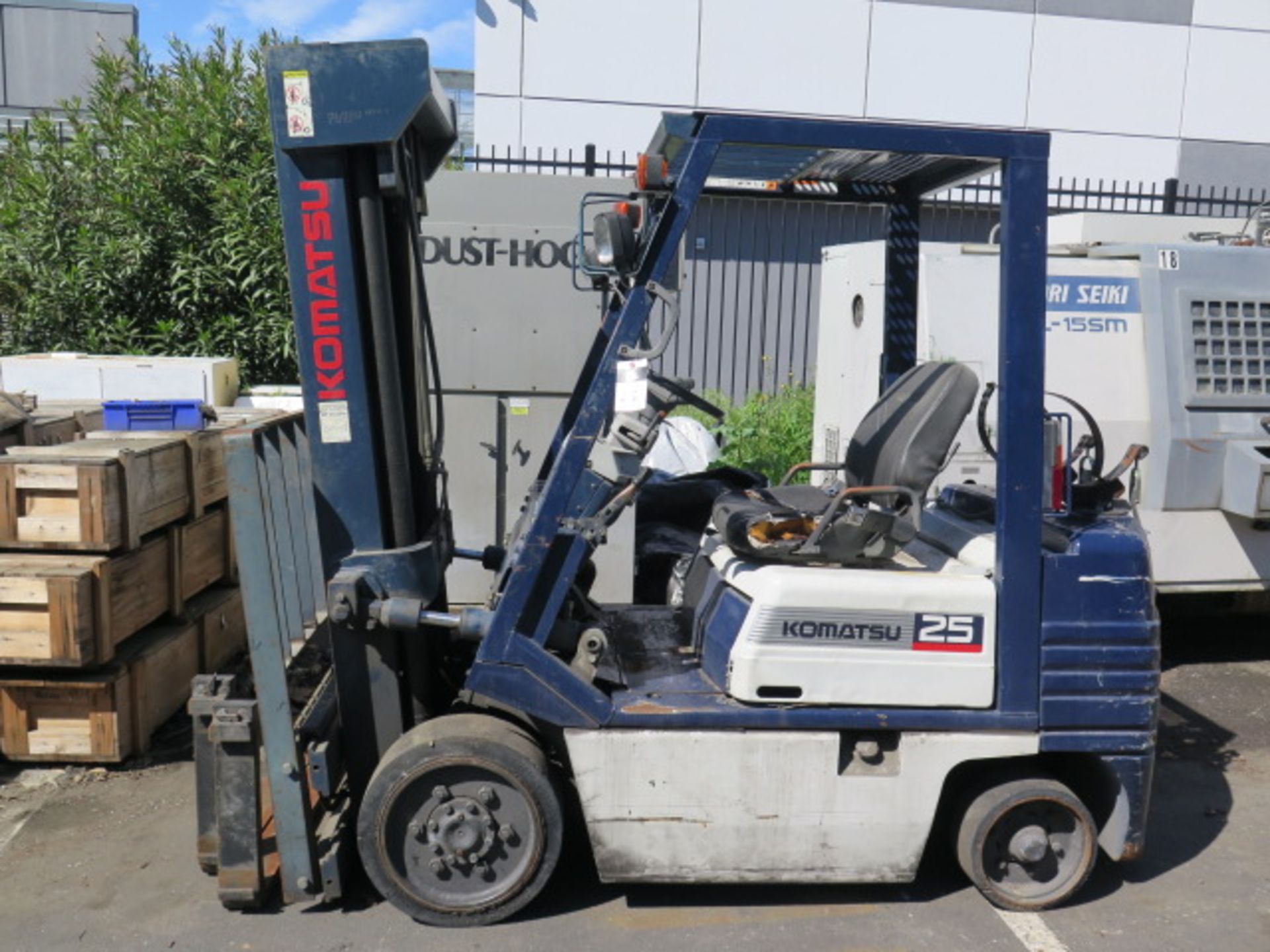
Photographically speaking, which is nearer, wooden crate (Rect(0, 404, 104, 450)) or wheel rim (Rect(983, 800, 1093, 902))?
wheel rim (Rect(983, 800, 1093, 902))

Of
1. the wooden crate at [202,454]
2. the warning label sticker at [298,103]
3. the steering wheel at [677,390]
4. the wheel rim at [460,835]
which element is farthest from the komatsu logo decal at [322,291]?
the wooden crate at [202,454]

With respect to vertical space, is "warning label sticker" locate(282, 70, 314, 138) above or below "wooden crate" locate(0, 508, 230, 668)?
above

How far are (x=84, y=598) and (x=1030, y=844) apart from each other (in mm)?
3777

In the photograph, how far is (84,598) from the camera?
462 cm

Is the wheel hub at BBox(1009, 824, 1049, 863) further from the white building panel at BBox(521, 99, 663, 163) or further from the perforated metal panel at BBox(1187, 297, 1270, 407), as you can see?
the white building panel at BBox(521, 99, 663, 163)

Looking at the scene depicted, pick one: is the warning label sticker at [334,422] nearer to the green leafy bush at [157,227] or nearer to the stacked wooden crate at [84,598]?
the stacked wooden crate at [84,598]

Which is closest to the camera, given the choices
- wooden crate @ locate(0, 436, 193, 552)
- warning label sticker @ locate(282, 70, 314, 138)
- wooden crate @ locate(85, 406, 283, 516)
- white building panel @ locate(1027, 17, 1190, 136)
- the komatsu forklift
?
warning label sticker @ locate(282, 70, 314, 138)

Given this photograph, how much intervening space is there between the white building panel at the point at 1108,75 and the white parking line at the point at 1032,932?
11.6m

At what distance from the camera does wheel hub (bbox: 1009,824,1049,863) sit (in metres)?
3.80

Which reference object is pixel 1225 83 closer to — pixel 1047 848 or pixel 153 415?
pixel 1047 848

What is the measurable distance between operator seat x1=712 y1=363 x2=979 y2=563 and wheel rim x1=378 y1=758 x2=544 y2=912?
1.15 m

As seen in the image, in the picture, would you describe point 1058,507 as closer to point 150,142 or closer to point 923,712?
point 923,712

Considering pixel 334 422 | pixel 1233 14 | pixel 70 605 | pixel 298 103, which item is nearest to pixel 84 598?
pixel 70 605

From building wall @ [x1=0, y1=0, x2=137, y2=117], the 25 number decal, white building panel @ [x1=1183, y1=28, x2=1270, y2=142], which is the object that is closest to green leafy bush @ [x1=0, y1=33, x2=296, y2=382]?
the 25 number decal
